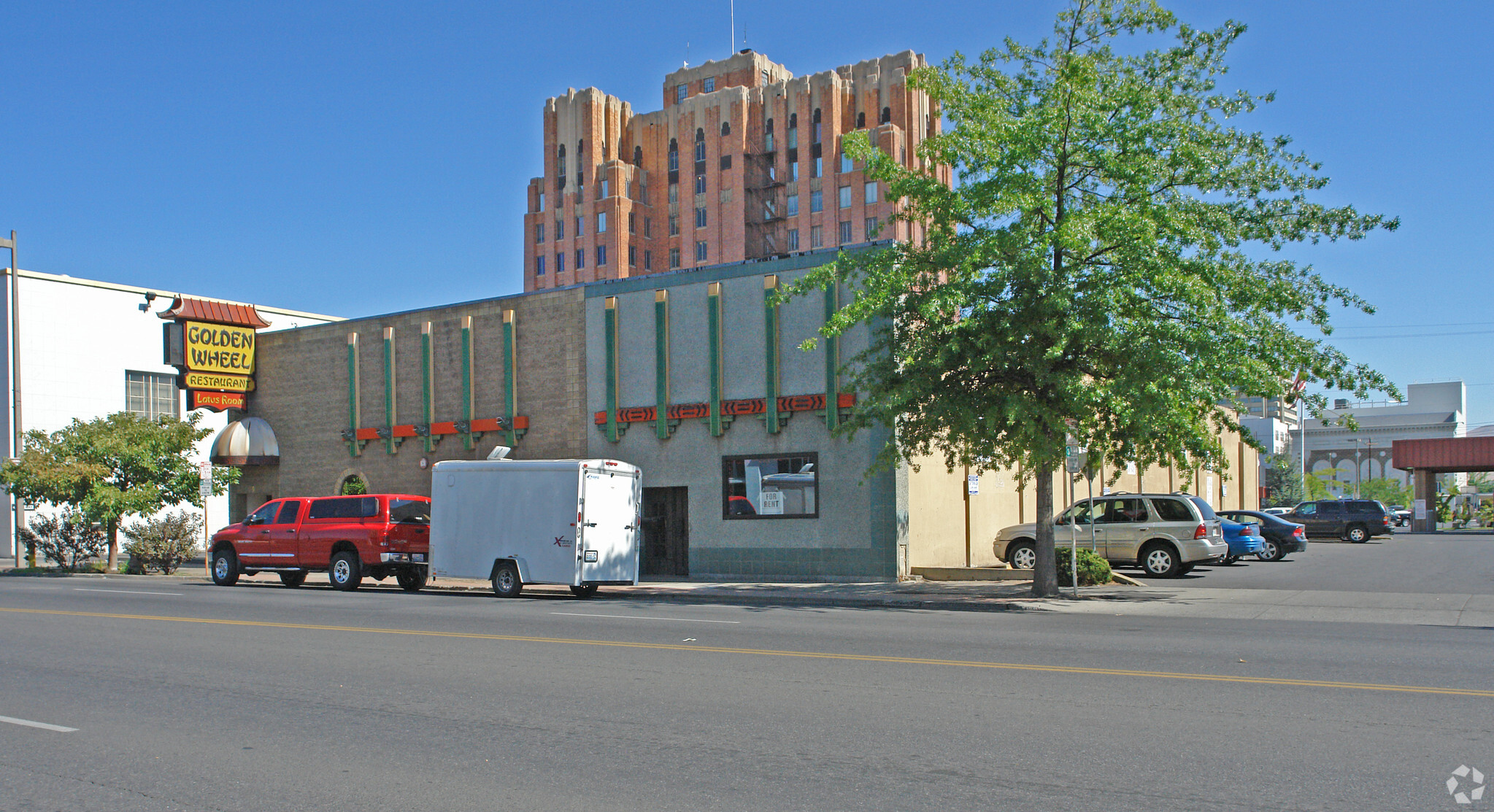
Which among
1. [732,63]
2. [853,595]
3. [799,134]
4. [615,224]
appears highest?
[732,63]

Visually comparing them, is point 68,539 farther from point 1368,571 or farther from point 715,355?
point 1368,571

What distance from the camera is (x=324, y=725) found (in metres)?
8.03

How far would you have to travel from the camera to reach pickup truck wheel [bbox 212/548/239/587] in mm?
24844

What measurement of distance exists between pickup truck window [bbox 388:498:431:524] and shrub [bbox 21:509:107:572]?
43.3 ft

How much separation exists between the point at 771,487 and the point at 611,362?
5132 millimetres

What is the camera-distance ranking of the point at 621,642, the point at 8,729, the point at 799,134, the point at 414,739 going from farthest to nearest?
the point at 799,134 → the point at 621,642 → the point at 8,729 → the point at 414,739

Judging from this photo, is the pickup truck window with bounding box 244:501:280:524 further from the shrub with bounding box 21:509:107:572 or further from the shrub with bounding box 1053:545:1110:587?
the shrub with bounding box 1053:545:1110:587

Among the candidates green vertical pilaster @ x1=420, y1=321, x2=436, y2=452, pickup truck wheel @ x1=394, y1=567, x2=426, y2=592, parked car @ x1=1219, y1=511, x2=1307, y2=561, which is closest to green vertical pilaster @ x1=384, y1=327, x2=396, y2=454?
green vertical pilaster @ x1=420, y1=321, x2=436, y2=452

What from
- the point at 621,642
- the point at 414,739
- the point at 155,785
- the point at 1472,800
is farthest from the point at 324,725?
the point at 1472,800

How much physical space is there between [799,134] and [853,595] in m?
64.1

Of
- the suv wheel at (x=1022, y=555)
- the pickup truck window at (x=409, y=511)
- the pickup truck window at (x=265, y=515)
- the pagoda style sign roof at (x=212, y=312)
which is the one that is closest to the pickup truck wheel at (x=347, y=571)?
the pickup truck window at (x=409, y=511)

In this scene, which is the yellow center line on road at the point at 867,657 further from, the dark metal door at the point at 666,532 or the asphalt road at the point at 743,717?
the dark metal door at the point at 666,532

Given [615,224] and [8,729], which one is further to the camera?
[615,224]

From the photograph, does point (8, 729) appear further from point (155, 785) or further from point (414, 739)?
point (414, 739)
